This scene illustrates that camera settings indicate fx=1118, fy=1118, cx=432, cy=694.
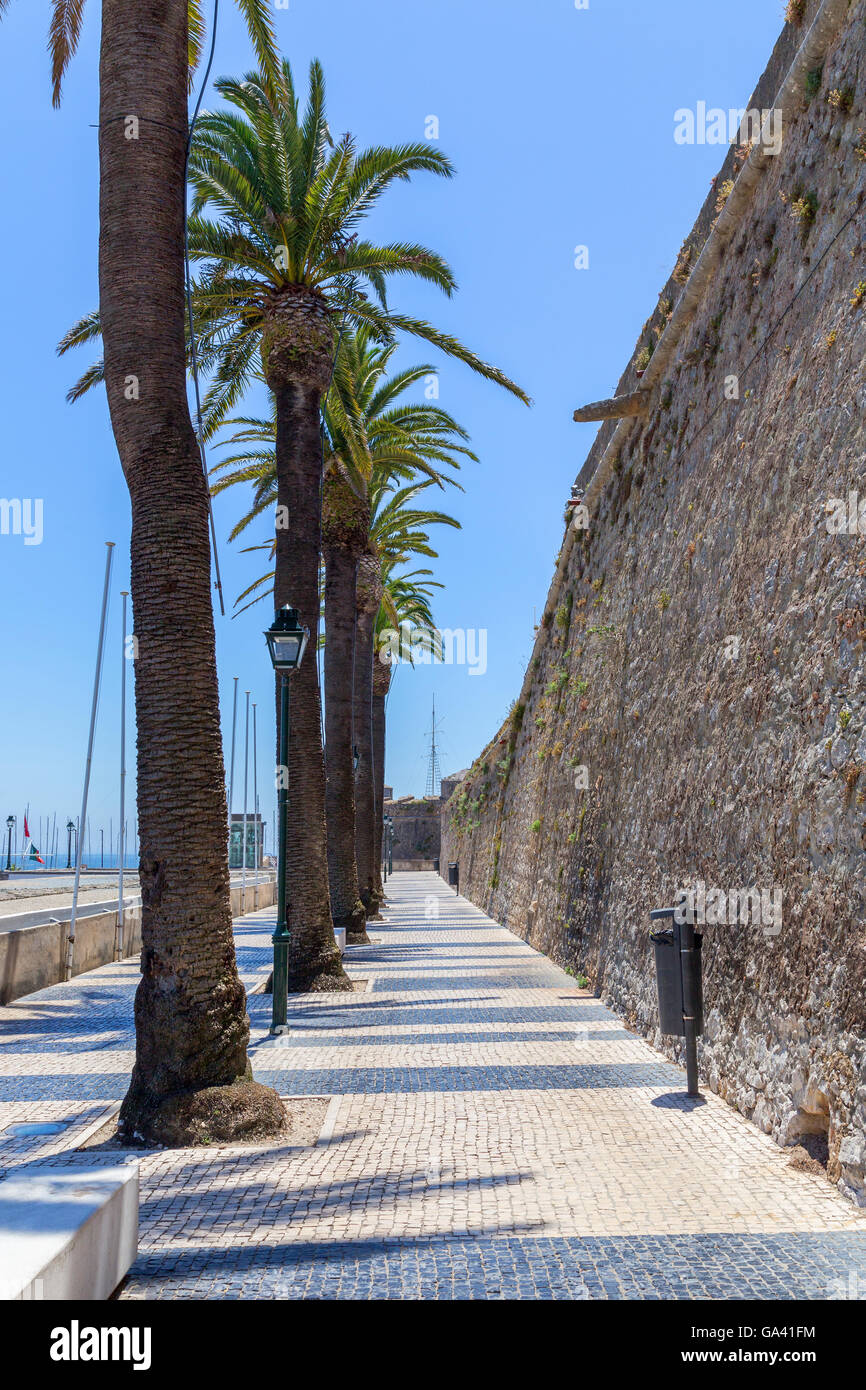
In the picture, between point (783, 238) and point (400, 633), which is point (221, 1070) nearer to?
point (783, 238)

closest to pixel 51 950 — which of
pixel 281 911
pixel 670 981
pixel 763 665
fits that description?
pixel 281 911

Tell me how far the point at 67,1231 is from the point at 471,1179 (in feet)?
8.60

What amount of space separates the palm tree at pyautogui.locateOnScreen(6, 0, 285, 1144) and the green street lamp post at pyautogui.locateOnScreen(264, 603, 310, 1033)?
3373 millimetres

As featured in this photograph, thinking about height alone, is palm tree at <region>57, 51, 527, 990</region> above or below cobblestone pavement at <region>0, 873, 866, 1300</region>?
above

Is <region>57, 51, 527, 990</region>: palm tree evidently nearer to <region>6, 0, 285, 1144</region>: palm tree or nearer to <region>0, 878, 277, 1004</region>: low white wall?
<region>0, 878, 277, 1004</region>: low white wall

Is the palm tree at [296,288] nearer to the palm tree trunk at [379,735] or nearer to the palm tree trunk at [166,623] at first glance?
the palm tree trunk at [166,623]

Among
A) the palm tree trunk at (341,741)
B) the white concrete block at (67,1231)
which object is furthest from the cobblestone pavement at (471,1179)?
the palm tree trunk at (341,741)

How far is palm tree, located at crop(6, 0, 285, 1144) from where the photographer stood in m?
6.89

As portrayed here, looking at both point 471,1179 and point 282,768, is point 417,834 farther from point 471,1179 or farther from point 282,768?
point 471,1179

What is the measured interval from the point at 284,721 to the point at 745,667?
4.97m

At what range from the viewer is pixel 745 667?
797 centimetres

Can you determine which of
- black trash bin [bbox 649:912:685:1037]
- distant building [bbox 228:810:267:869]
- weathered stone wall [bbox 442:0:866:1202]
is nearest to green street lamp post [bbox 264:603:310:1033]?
weathered stone wall [bbox 442:0:866:1202]

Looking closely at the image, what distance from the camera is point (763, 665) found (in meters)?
7.57
